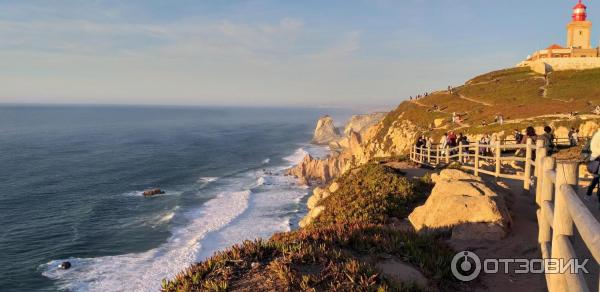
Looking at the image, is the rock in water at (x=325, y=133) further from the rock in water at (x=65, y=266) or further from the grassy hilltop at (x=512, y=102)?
the rock in water at (x=65, y=266)

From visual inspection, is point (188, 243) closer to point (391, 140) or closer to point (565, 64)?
point (391, 140)

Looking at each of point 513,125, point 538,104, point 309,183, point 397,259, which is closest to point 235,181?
point 309,183

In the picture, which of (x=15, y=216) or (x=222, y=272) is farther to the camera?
(x=15, y=216)

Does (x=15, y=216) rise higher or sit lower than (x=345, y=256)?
lower

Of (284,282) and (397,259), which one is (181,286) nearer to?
(284,282)

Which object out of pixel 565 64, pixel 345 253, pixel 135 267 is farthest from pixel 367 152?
pixel 345 253

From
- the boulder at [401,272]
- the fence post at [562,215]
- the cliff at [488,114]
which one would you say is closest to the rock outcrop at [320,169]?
the cliff at [488,114]

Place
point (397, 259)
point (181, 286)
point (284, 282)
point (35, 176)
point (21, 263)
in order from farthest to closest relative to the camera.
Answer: point (35, 176) → point (21, 263) → point (397, 259) → point (181, 286) → point (284, 282)
